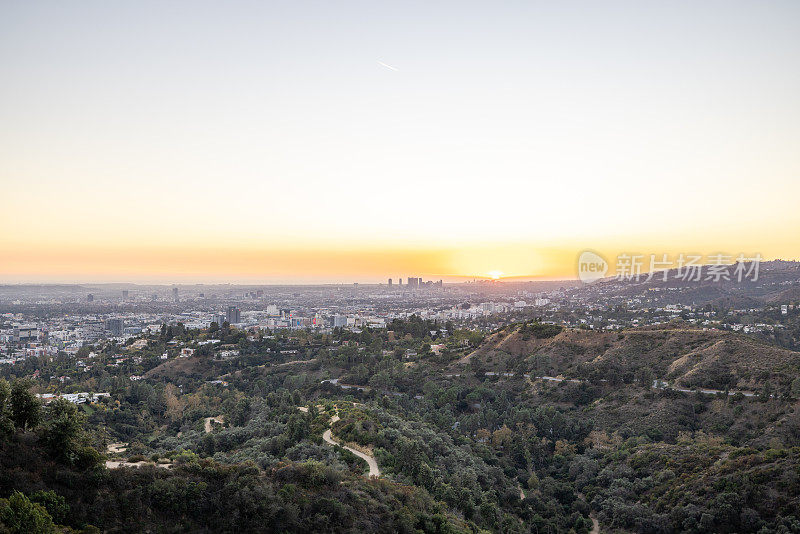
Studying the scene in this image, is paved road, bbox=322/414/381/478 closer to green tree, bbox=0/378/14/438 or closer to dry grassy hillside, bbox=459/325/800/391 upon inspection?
green tree, bbox=0/378/14/438

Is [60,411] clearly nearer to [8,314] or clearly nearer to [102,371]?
[102,371]

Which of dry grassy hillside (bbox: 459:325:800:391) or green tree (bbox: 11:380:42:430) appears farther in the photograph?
dry grassy hillside (bbox: 459:325:800:391)

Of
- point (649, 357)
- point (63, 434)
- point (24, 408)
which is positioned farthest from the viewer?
point (649, 357)

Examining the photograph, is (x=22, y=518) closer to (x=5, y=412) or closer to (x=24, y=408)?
(x=5, y=412)

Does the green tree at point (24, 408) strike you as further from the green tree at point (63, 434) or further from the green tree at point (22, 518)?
the green tree at point (22, 518)

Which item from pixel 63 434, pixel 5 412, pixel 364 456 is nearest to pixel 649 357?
pixel 364 456

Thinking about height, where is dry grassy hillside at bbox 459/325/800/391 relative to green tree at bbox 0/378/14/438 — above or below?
below

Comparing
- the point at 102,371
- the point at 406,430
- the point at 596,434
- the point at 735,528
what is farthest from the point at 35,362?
the point at 735,528

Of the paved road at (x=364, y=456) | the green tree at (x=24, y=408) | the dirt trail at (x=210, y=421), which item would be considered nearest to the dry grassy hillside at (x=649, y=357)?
the dirt trail at (x=210, y=421)

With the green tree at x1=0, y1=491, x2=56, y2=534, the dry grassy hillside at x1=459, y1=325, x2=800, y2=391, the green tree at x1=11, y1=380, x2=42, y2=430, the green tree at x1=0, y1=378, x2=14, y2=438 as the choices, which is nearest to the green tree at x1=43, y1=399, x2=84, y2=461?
the green tree at x1=11, y1=380, x2=42, y2=430

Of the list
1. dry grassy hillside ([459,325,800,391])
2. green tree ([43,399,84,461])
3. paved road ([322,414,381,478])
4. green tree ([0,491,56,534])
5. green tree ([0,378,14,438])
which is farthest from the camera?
dry grassy hillside ([459,325,800,391])

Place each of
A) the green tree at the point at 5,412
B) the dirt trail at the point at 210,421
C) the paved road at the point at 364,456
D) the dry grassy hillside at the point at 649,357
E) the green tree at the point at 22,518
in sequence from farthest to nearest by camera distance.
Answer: the dry grassy hillside at the point at 649,357 < the dirt trail at the point at 210,421 < the paved road at the point at 364,456 < the green tree at the point at 5,412 < the green tree at the point at 22,518

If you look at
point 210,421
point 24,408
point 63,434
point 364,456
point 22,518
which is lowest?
point 210,421
